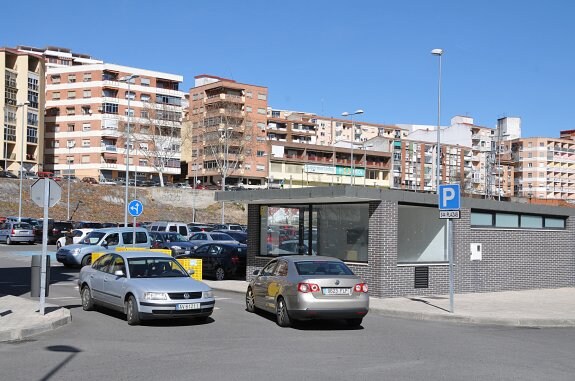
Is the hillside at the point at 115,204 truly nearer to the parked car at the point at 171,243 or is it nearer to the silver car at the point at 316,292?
the parked car at the point at 171,243

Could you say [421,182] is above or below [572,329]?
above

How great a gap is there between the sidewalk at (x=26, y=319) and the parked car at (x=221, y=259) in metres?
9.91

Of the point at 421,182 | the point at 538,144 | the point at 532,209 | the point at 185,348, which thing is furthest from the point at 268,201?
the point at 538,144

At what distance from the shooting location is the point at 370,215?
20.8 m

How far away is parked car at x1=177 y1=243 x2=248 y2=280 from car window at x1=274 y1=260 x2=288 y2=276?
37.1 ft

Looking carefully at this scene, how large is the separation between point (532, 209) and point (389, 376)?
17.1 metres

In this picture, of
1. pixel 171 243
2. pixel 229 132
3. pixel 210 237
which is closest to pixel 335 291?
pixel 171 243

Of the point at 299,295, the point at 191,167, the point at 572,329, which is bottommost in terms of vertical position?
the point at 572,329

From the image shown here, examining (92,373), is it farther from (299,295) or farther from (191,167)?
(191,167)

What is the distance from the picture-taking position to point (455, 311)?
17.5 metres

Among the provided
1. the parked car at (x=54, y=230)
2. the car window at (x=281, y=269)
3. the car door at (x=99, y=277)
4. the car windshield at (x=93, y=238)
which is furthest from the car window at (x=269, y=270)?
the parked car at (x=54, y=230)

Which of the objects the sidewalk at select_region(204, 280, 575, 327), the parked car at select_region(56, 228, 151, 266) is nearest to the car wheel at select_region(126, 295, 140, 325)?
the sidewalk at select_region(204, 280, 575, 327)

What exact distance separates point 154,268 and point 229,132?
83.4 metres

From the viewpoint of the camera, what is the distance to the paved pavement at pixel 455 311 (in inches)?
529
